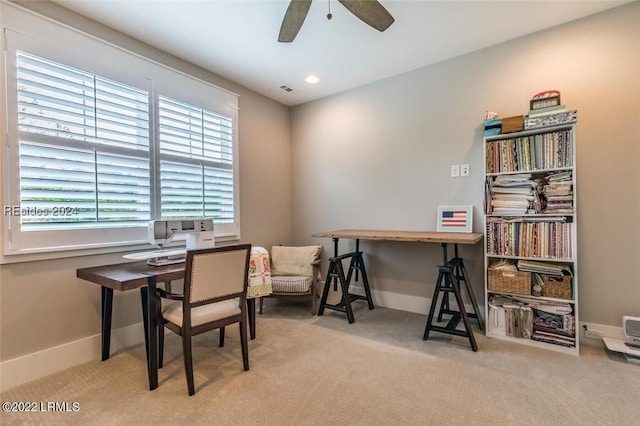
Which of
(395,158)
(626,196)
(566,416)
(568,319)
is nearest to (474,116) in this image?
(395,158)

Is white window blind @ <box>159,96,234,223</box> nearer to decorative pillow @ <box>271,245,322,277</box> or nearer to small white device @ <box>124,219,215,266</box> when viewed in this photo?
small white device @ <box>124,219,215,266</box>

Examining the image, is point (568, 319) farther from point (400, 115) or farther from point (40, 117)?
point (40, 117)

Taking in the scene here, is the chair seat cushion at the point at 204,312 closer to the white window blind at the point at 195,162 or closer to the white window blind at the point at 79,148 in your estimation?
the white window blind at the point at 79,148

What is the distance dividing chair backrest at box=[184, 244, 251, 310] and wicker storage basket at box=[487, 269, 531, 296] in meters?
1.99

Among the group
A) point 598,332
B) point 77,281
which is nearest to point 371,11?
point 77,281

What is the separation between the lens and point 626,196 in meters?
2.23

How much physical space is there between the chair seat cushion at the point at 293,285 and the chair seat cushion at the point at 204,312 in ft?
3.31

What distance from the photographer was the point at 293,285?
3.10 m

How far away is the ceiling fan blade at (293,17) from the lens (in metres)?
1.75

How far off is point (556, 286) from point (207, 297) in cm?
254

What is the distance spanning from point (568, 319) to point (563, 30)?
2.29m

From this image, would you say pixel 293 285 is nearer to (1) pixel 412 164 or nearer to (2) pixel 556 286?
(1) pixel 412 164

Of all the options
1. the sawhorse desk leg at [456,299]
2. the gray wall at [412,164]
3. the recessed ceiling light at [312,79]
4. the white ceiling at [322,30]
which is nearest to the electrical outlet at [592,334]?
the gray wall at [412,164]

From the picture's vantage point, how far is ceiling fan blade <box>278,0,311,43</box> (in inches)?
68.9
